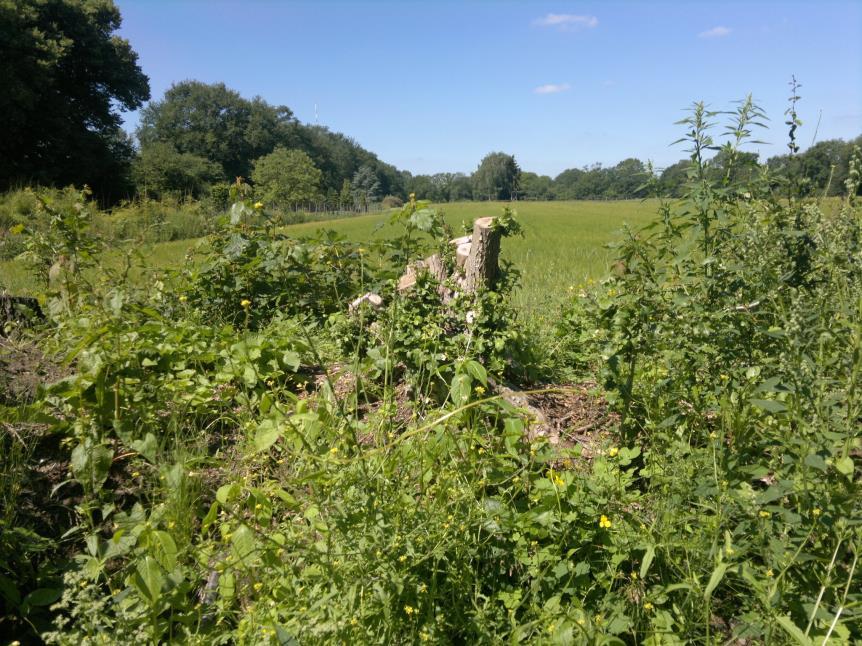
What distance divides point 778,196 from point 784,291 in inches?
26.3

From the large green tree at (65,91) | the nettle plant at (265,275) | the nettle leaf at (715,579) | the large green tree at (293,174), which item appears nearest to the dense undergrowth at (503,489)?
the nettle leaf at (715,579)

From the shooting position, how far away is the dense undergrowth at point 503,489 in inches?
68.8

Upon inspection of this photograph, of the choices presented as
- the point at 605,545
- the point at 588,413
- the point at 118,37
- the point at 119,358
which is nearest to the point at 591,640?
the point at 605,545

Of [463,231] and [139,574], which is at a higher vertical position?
[463,231]

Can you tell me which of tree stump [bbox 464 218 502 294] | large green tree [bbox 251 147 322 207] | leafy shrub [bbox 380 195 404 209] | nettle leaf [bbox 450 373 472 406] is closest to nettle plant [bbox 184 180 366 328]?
tree stump [bbox 464 218 502 294]

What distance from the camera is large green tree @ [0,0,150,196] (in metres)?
27.0

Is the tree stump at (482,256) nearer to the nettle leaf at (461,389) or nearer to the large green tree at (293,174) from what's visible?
the nettle leaf at (461,389)

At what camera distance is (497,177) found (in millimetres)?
109812

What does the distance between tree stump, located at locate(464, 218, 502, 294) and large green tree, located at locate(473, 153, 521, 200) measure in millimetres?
106799

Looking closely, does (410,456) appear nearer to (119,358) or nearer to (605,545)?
(605,545)

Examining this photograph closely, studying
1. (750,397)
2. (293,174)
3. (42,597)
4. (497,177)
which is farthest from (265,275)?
(497,177)

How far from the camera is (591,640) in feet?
5.47

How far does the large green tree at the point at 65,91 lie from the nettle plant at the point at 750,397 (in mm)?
30372

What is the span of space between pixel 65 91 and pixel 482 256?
125 ft
